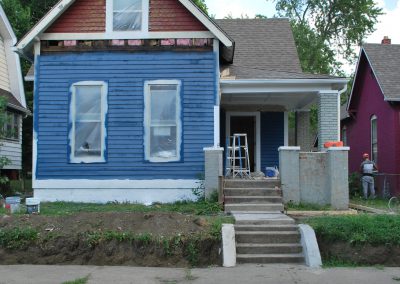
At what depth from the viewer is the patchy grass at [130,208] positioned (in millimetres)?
11711

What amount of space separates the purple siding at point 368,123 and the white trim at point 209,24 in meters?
7.57

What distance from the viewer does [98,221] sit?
995cm

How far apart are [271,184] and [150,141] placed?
11.4 feet

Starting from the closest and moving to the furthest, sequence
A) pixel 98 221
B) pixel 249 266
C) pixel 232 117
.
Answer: pixel 249 266
pixel 98 221
pixel 232 117

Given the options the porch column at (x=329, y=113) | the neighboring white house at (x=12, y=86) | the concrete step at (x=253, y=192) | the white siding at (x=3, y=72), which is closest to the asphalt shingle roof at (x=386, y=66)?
the porch column at (x=329, y=113)

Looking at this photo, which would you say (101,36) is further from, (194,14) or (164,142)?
A: (164,142)

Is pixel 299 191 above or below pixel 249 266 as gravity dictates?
above

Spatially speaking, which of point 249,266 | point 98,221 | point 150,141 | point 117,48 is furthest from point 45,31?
point 249,266

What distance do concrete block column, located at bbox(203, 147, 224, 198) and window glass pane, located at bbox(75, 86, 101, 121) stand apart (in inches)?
132

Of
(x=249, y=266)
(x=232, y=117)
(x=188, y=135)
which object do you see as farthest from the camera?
(x=232, y=117)

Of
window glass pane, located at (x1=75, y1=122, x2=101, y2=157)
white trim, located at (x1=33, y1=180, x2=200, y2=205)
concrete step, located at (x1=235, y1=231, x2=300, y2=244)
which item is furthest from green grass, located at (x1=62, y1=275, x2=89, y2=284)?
window glass pane, located at (x1=75, y1=122, x2=101, y2=157)

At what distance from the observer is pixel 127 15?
14328 mm

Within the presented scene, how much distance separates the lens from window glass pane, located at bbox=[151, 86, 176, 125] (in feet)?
46.2

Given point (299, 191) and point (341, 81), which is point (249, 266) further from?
point (341, 81)
